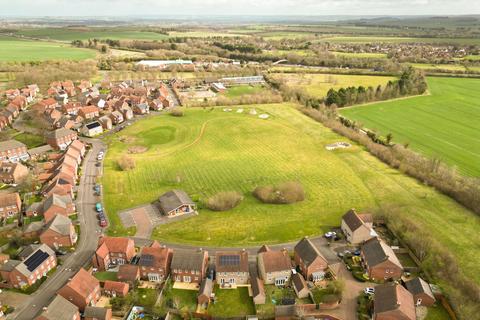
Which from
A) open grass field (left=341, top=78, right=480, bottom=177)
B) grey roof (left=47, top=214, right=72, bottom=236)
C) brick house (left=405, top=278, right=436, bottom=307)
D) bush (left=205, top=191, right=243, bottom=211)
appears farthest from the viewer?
open grass field (left=341, top=78, right=480, bottom=177)

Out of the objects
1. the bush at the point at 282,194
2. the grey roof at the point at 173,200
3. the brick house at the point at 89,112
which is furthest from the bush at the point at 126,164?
the brick house at the point at 89,112

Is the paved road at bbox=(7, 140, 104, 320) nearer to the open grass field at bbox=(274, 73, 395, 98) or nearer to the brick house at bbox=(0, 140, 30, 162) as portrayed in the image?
the brick house at bbox=(0, 140, 30, 162)

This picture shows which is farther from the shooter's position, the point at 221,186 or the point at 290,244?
the point at 221,186

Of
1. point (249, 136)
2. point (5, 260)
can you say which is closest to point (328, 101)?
point (249, 136)

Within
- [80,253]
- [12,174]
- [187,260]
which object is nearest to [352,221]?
[187,260]

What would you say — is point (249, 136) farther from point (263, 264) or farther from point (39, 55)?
point (39, 55)

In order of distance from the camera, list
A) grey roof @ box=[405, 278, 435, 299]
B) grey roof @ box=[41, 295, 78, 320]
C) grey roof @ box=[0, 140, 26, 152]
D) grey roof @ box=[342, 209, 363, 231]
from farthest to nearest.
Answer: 1. grey roof @ box=[0, 140, 26, 152]
2. grey roof @ box=[342, 209, 363, 231]
3. grey roof @ box=[405, 278, 435, 299]
4. grey roof @ box=[41, 295, 78, 320]

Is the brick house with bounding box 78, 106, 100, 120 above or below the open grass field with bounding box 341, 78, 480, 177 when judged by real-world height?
below

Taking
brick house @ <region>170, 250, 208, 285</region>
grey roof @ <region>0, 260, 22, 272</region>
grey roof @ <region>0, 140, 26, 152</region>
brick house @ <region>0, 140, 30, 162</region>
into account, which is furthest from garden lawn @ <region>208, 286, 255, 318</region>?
grey roof @ <region>0, 140, 26, 152</region>
